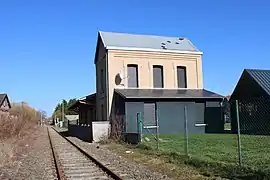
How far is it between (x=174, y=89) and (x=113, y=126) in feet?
31.7

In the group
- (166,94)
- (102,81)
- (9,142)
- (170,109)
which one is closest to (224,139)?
(170,109)

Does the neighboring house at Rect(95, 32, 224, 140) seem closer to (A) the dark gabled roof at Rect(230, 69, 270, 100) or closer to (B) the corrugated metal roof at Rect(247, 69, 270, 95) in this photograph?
(A) the dark gabled roof at Rect(230, 69, 270, 100)

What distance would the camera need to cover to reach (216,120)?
31.5 meters

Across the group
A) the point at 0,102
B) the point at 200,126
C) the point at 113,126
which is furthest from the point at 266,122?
the point at 0,102

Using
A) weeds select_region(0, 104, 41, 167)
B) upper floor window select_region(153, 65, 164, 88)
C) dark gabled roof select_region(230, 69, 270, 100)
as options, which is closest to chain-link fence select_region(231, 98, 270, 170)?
dark gabled roof select_region(230, 69, 270, 100)

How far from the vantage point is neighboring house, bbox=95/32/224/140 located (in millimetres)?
29734

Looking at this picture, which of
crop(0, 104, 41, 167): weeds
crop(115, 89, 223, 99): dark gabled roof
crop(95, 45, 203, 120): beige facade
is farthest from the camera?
crop(95, 45, 203, 120): beige facade

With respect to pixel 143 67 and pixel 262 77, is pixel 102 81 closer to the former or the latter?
pixel 143 67

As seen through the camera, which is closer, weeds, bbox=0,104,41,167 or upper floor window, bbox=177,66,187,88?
weeds, bbox=0,104,41,167

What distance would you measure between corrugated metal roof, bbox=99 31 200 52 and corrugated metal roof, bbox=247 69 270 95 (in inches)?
324

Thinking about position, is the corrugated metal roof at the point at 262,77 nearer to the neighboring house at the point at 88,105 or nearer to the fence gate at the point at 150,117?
the fence gate at the point at 150,117

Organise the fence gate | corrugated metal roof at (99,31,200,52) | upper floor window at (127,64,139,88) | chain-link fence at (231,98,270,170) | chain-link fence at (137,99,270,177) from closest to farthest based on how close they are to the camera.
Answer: chain-link fence at (137,99,270,177), chain-link fence at (231,98,270,170), the fence gate, upper floor window at (127,64,139,88), corrugated metal roof at (99,31,200,52)

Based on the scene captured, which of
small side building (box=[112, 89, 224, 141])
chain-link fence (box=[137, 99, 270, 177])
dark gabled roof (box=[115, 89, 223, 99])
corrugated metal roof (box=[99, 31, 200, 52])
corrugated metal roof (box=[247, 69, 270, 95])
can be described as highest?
corrugated metal roof (box=[99, 31, 200, 52])

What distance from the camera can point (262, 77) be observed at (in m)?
28.7
